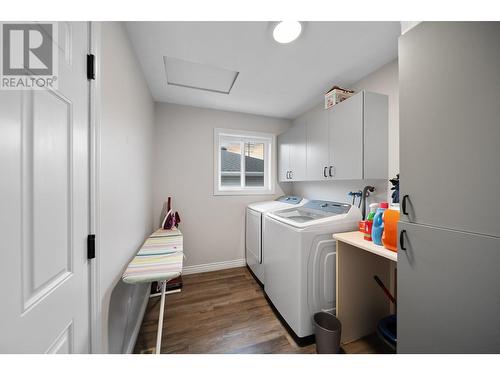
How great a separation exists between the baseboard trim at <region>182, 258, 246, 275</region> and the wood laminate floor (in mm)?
243

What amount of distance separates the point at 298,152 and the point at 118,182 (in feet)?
6.71

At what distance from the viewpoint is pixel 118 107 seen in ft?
3.67

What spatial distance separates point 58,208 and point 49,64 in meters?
0.50

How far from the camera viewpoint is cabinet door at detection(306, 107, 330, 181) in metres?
1.92

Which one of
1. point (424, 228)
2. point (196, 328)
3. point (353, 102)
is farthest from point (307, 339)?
point (353, 102)

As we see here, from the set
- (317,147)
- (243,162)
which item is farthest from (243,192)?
(317,147)

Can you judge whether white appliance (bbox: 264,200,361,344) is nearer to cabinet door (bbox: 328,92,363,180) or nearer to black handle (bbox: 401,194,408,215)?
cabinet door (bbox: 328,92,363,180)

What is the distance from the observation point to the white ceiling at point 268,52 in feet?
4.17

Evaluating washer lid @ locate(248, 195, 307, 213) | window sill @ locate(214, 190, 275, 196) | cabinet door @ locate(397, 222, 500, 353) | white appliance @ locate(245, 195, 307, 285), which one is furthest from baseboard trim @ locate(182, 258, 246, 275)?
cabinet door @ locate(397, 222, 500, 353)

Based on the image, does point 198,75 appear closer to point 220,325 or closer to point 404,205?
point 404,205

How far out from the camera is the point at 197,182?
8.69ft

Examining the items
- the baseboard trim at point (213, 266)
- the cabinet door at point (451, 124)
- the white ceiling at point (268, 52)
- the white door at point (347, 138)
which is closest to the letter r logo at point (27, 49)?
the white ceiling at point (268, 52)

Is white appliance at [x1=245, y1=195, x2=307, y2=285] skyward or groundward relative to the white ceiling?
groundward
